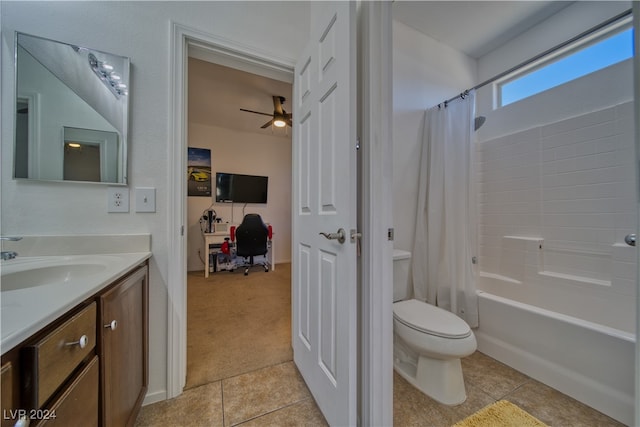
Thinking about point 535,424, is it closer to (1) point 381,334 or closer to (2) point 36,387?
(1) point 381,334

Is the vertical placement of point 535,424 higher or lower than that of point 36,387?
lower

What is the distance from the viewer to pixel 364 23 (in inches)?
36.6

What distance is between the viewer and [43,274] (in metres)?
0.87

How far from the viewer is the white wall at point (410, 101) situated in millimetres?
1933

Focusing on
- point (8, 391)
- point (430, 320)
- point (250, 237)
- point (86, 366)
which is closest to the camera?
point (8, 391)

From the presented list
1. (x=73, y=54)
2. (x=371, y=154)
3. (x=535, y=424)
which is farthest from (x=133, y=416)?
(x=535, y=424)

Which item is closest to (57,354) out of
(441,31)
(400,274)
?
(400,274)

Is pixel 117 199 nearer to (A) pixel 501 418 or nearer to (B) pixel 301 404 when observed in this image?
(B) pixel 301 404

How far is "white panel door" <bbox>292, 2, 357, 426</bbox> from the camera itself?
844 millimetres

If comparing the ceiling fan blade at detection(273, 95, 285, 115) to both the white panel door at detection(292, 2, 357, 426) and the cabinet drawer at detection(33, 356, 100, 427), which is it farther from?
the cabinet drawer at detection(33, 356, 100, 427)

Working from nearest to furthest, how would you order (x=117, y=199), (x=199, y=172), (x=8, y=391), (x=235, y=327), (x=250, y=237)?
1. (x=8, y=391)
2. (x=117, y=199)
3. (x=235, y=327)
4. (x=250, y=237)
5. (x=199, y=172)

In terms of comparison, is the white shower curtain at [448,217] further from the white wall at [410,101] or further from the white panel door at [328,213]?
the white panel door at [328,213]

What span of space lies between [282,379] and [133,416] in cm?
71

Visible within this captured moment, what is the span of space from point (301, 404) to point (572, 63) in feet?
10.1
